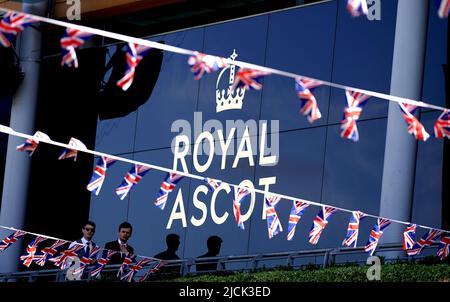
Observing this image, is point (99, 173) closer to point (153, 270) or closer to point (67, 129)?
point (153, 270)

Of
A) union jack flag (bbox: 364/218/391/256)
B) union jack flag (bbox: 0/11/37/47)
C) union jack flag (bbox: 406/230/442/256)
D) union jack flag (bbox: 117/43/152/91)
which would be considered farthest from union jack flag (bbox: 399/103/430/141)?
union jack flag (bbox: 406/230/442/256)

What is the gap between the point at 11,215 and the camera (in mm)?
24484

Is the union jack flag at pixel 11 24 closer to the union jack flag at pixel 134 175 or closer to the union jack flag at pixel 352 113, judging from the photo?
the union jack flag at pixel 352 113

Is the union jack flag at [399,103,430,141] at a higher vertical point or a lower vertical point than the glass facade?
lower

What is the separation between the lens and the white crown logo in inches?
842

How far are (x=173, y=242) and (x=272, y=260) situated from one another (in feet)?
9.50

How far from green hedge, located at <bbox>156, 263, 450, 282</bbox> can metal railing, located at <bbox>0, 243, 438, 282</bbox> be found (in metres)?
0.58

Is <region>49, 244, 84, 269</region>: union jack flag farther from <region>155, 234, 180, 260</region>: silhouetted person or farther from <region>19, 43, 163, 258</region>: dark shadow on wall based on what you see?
<region>19, 43, 163, 258</region>: dark shadow on wall

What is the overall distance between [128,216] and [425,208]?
7.42 m

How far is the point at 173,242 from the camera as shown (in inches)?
868

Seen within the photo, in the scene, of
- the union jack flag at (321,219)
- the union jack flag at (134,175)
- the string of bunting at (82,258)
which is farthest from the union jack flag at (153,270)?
the union jack flag at (134,175)

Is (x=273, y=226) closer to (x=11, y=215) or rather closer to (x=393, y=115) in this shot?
(x=393, y=115)

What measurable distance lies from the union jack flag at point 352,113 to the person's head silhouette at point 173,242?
12.1m

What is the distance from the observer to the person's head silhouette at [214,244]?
69.6 feet
